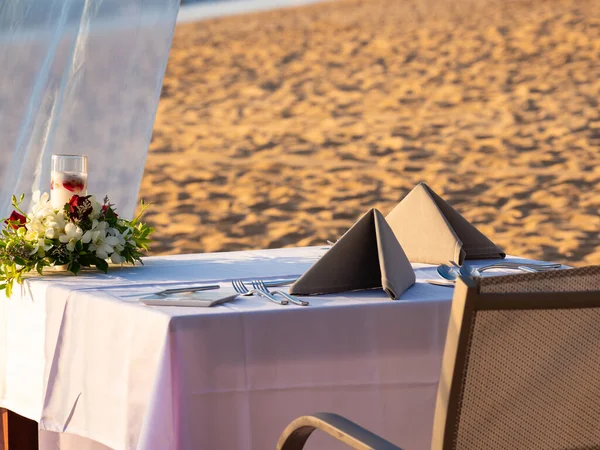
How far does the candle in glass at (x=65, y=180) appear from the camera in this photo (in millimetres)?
1854

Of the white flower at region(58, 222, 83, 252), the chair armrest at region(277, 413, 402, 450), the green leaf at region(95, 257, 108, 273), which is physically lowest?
the chair armrest at region(277, 413, 402, 450)

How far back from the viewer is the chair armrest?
115 cm

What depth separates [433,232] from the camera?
1.90 meters

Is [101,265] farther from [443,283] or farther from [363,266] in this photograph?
[443,283]

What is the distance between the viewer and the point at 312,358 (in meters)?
1.42

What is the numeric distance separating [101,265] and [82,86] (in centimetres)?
102

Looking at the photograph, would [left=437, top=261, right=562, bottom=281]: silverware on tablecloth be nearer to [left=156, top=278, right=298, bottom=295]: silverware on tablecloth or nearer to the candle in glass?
[left=156, top=278, right=298, bottom=295]: silverware on tablecloth

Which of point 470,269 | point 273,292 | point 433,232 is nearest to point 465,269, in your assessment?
point 470,269

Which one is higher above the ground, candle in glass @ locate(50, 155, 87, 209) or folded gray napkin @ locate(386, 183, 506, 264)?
candle in glass @ locate(50, 155, 87, 209)

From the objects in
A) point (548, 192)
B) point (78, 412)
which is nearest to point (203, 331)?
point (78, 412)

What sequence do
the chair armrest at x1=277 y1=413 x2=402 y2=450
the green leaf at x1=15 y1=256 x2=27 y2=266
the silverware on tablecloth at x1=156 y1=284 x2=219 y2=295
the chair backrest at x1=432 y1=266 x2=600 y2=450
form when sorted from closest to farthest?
the chair backrest at x1=432 y1=266 x2=600 y2=450 → the chair armrest at x1=277 y1=413 x2=402 y2=450 → the silverware on tablecloth at x1=156 y1=284 x2=219 y2=295 → the green leaf at x1=15 y1=256 x2=27 y2=266

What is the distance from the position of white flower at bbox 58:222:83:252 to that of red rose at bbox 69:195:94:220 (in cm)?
2

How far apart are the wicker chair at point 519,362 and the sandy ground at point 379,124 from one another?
13.1ft

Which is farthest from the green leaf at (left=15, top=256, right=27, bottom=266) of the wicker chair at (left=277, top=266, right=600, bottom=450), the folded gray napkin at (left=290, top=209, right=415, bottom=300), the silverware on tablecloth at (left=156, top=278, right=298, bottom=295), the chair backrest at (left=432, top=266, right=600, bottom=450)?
the chair backrest at (left=432, top=266, right=600, bottom=450)
